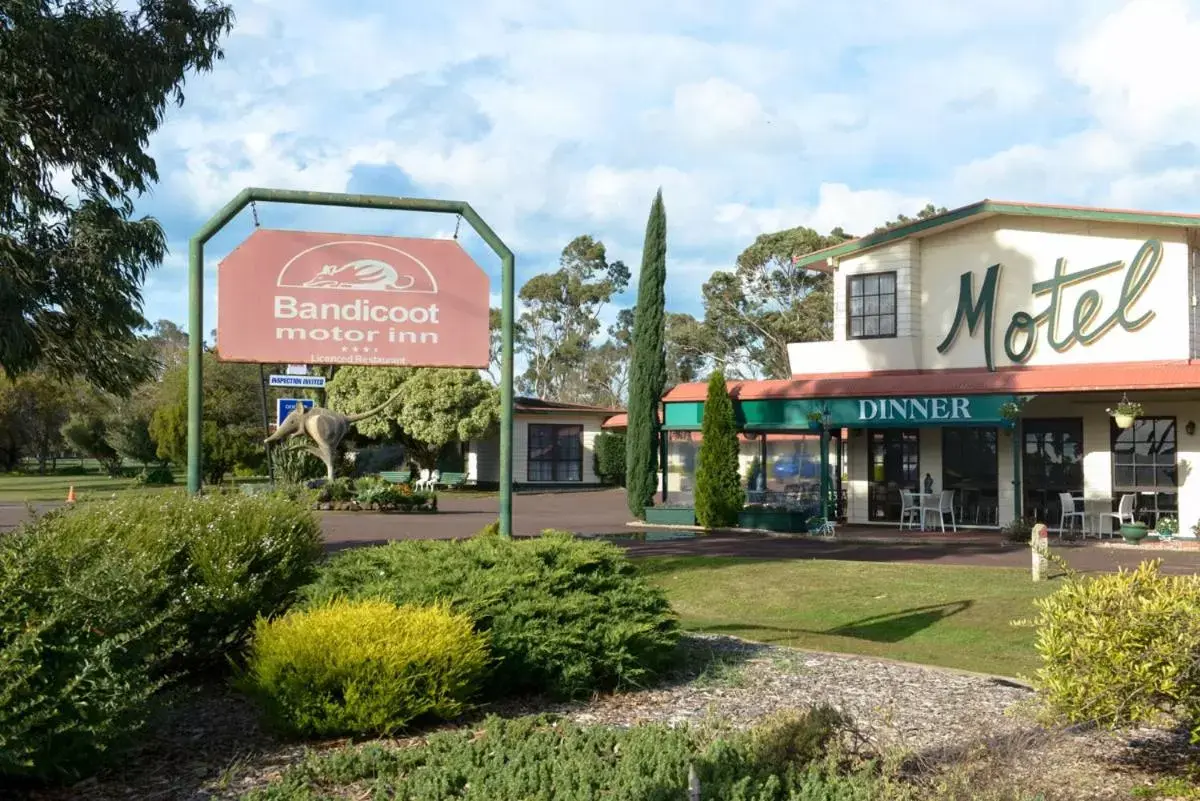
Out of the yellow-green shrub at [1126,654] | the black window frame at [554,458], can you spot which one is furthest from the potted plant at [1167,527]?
the black window frame at [554,458]

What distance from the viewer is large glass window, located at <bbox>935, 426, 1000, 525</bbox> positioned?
2156 centimetres

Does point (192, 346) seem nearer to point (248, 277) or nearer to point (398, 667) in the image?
point (248, 277)

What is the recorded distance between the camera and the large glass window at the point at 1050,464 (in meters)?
20.6

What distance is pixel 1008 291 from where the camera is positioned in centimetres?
2200

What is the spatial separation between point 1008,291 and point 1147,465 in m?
4.42

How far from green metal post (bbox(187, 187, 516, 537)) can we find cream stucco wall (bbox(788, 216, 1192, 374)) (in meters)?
14.6

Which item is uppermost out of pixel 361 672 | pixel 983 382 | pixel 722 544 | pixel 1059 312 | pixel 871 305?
pixel 871 305

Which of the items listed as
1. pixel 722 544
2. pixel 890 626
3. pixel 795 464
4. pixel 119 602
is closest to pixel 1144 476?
pixel 722 544

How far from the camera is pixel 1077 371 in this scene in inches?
796

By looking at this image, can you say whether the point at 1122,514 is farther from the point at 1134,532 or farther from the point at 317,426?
the point at 317,426

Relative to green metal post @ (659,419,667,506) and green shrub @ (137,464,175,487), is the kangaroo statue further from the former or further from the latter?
green shrub @ (137,464,175,487)

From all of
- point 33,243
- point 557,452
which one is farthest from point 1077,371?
point 557,452

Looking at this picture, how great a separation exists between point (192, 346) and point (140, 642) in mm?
4839

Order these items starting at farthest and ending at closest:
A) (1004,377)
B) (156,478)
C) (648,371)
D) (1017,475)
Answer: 1. (156,478)
2. (648,371)
3. (1017,475)
4. (1004,377)
